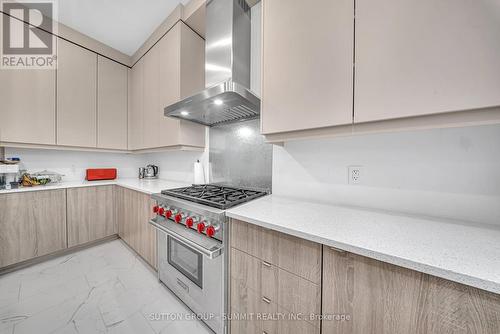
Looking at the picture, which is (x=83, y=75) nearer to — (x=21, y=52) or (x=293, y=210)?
(x=21, y=52)

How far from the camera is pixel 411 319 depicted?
525mm

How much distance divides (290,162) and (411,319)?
949 millimetres

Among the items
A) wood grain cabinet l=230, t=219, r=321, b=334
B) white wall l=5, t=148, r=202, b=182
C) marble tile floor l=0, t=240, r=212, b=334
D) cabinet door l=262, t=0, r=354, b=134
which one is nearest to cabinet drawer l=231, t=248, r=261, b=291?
wood grain cabinet l=230, t=219, r=321, b=334

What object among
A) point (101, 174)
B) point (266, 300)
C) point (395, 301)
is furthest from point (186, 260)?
point (101, 174)

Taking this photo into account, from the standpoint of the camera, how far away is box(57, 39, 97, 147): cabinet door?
1.94 metres

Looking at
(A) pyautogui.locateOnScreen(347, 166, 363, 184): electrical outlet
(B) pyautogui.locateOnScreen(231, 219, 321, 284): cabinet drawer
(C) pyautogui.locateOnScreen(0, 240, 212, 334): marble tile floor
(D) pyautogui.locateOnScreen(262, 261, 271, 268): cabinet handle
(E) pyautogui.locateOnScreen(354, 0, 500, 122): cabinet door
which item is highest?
(E) pyautogui.locateOnScreen(354, 0, 500, 122): cabinet door

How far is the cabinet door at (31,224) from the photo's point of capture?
1609mm

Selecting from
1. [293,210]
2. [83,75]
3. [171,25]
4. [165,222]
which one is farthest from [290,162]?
[83,75]

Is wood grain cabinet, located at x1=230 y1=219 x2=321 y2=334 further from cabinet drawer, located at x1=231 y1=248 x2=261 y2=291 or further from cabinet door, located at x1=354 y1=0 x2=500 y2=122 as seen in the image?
cabinet door, located at x1=354 y1=0 x2=500 y2=122

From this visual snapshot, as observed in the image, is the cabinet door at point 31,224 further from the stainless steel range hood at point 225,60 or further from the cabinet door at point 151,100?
the stainless steel range hood at point 225,60

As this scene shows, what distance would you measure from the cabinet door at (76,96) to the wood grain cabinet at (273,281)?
2.36 metres

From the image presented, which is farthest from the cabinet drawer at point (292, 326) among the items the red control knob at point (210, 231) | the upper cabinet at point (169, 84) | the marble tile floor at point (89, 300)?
the upper cabinet at point (169, 84)

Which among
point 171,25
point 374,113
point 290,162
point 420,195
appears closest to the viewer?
point 374,113

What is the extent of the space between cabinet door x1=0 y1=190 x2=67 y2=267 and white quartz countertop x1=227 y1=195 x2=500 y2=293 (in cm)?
220
